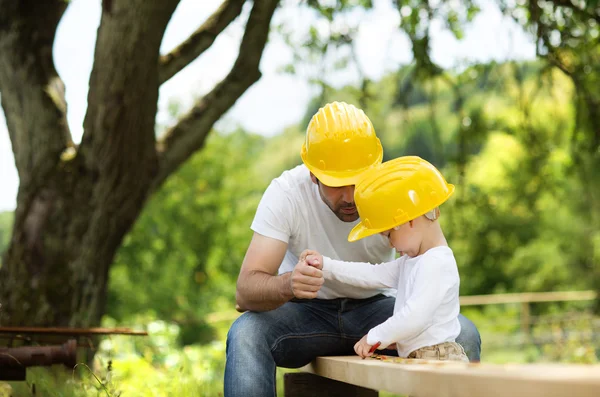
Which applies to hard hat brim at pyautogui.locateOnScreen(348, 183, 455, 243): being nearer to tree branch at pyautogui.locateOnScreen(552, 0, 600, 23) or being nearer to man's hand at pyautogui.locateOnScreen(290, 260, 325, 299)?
man's hand at pyautogui.locateOnScreen(290, 260, 325, 299)

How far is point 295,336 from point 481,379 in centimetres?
162

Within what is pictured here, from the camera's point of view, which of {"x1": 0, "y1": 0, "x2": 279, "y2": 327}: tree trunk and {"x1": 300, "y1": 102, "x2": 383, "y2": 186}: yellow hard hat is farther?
{"x1": 0, "y1": 0, "x2": 279, "y2": 327}: tree trunk

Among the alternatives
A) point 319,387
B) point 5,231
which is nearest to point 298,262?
point 319,387

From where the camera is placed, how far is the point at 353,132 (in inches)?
130

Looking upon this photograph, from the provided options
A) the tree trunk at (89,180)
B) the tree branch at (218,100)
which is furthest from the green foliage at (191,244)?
the tree trunk at (89,180)

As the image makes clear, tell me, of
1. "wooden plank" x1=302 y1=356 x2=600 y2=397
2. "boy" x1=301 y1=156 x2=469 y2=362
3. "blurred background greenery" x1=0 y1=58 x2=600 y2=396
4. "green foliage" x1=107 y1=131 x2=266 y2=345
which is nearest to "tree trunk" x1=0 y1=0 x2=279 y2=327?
"blurred background greenery" x1=0 y1=58 x2=600 y2=396

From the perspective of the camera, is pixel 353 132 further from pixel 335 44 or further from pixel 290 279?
pixel 335 44

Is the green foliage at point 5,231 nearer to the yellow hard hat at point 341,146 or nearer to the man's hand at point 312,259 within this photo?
the yellow hard hat at point 341,146

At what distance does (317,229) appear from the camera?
11.5 feet

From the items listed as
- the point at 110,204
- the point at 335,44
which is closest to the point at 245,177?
the point at 335,44

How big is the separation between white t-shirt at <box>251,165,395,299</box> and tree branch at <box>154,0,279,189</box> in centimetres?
302

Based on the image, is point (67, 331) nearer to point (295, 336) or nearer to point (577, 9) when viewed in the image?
point (295, 336)

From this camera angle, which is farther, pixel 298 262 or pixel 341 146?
pixel 341 146

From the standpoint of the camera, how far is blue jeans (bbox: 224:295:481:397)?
305 cm
